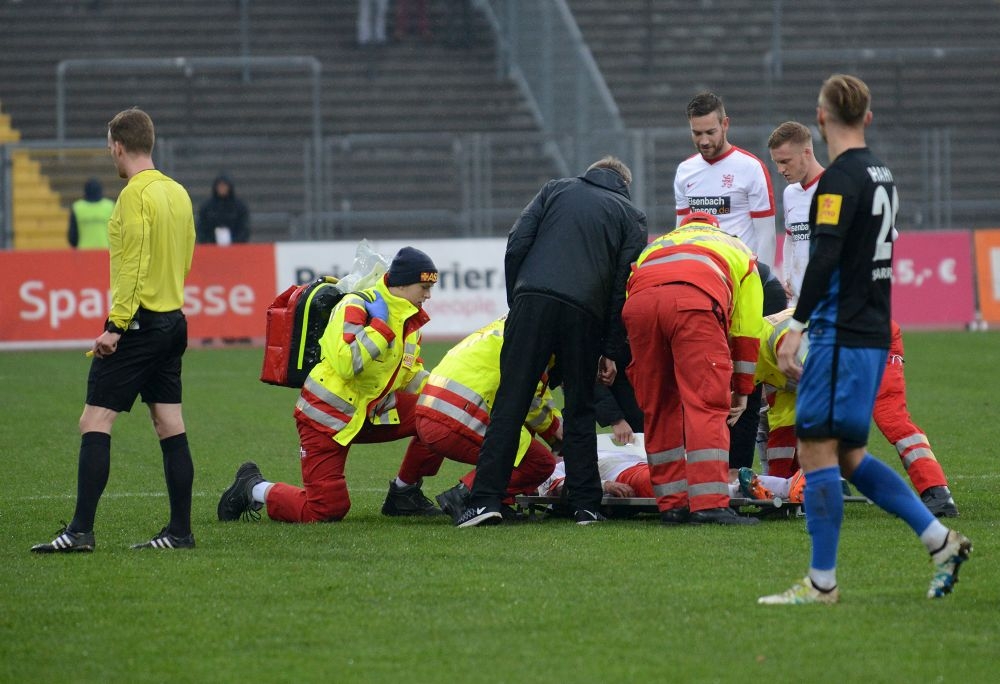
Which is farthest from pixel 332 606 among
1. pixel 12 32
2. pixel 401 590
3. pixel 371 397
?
pixel 12 32

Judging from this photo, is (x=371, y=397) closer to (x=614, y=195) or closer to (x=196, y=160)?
(x=614, y=195)

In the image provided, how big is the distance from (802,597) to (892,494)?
51 cm

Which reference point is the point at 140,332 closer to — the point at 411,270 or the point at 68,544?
the point at 68,544

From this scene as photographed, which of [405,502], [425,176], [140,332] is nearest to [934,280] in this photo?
[425,176]

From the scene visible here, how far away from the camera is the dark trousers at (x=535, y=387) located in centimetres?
785

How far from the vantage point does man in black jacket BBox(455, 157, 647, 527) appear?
25.8 feet

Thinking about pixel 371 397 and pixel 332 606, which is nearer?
pixel 332 606

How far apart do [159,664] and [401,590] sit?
1320mm

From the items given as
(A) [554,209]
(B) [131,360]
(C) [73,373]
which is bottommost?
(C) [73,373]

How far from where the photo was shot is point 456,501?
26.5 ft

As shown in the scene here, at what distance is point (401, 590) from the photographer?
243 inches

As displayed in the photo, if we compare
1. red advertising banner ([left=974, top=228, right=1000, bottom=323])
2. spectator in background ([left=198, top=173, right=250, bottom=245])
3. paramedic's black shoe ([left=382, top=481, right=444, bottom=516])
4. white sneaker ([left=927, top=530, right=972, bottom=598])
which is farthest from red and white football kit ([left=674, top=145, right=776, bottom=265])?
spectator in background ([left=198, top=173, right=250, bottom=245])

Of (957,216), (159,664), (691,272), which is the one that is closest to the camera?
(159,664)

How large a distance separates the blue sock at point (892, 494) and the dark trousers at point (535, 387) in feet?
7.43
